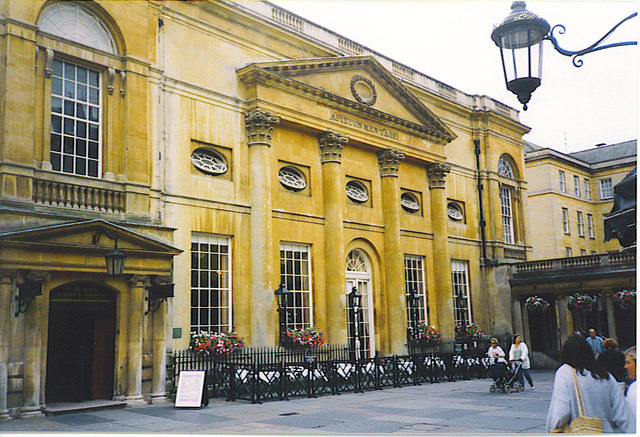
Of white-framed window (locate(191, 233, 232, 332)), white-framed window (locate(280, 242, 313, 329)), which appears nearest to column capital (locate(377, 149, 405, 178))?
white-framed window (locate(280, 242, 313, 329))

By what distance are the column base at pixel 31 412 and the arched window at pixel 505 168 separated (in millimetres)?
26196

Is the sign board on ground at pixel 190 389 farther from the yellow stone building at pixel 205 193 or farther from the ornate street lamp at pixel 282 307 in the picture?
the ornate street lamp at pixel 282 307

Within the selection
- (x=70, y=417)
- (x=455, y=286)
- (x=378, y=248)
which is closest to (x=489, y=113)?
(x=455, y=286)

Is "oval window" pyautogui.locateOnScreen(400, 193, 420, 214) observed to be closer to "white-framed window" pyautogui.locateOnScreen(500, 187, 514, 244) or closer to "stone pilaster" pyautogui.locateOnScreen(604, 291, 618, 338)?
"white-framed window" pyautogui.locateOnScreen(500, 187, 514, 244)

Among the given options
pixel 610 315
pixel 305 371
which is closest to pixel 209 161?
pixel 305 371

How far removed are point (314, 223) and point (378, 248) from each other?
12.3ft

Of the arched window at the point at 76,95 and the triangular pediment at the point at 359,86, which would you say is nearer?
the arched window at the point at 76,95

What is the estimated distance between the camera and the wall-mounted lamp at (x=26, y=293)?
45.3 ft

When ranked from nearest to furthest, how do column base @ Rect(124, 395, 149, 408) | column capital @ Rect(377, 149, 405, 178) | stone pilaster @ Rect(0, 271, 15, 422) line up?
stone pilaster @ Rect(0, 271, 15, 422), column base @ Rect(124, 395, 149, 408), column capital @ Rect(377, 149, 405, 178)

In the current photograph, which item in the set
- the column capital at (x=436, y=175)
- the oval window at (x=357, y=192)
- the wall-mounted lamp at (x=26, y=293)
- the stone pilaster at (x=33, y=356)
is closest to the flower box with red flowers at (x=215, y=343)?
the stone pilaster at (x=33, y=356)

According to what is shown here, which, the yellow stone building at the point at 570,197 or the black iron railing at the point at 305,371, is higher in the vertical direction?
the yellow stone building at the point at 570,197

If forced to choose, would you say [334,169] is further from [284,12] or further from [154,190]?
[154,190]

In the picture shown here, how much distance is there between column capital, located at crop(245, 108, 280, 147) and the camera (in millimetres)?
20766

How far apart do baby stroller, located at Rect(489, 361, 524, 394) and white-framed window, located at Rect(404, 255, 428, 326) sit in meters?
8.38
